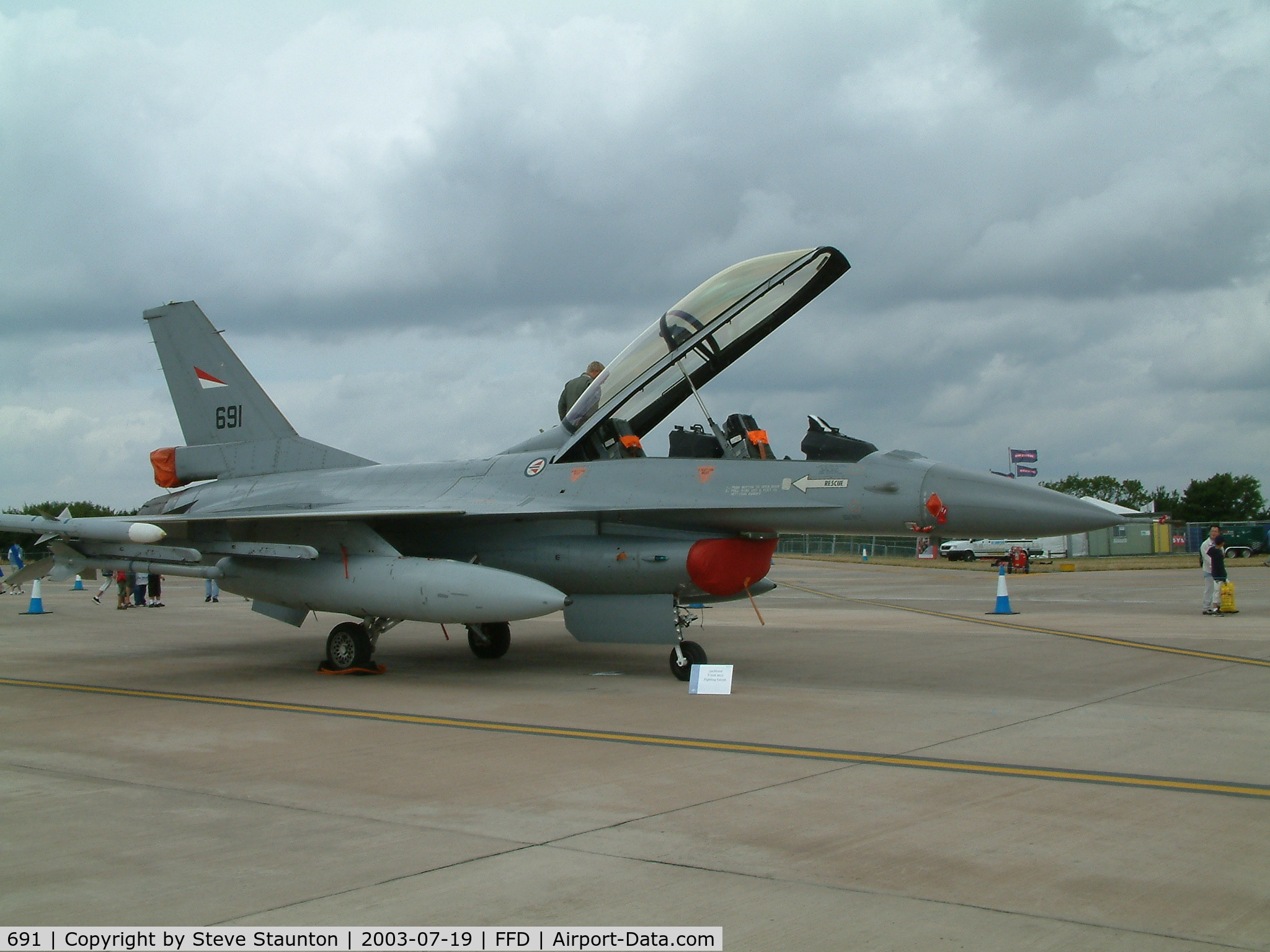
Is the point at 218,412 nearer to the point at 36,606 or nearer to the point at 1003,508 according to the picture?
the point at 1003,508

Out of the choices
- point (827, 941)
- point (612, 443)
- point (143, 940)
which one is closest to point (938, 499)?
point (612, 443)

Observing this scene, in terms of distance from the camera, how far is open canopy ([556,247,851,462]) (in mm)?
10125

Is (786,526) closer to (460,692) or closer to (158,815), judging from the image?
(460,692)

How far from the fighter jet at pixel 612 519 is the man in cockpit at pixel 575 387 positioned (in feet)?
2.49

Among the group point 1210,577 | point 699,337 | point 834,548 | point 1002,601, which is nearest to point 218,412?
point 699,337

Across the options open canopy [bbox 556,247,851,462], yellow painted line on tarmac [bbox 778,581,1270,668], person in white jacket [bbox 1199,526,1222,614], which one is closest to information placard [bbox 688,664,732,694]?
open canopy [bbox 556,247,851,462]

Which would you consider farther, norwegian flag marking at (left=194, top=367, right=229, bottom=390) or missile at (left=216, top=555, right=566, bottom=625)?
norwegian flag marking at (left=194, top=367, right=229, bottom=390)

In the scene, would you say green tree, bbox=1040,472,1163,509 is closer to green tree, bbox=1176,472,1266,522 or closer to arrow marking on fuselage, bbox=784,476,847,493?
green tree, bbox=1176,472,1266,522

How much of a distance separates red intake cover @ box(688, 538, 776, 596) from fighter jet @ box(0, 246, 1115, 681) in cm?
2

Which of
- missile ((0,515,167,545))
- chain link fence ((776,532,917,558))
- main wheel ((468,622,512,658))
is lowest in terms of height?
chain link fence ((776,532,917,558))

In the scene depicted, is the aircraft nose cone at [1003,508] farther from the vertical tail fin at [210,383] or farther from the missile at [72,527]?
the vertical tail fin at [210,383]

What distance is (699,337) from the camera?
10242mm

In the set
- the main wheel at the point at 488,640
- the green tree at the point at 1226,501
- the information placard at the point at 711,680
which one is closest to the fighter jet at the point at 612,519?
the information placard at the point at 711,680

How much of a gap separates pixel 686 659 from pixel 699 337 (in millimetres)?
3291
